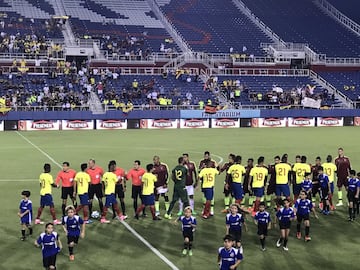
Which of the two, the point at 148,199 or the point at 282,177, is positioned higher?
the point at 282,177

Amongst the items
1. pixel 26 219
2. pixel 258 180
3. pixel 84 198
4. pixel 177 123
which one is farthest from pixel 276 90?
pixel 26 219

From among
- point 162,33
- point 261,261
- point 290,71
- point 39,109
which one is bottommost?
point 261,261

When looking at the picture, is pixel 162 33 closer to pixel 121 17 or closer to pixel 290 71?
pixel 121 17

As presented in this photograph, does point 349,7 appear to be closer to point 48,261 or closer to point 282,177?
point 282,177

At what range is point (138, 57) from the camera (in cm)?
5656

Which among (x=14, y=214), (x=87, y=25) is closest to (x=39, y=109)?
(x=87, y=25)

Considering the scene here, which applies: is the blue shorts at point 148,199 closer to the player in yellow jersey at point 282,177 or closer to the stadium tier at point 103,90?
the player in yellow jersey at point 282,177

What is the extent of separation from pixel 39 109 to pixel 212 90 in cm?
1740

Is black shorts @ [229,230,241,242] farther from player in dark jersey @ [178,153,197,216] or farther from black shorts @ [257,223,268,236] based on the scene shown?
player in dark jersey @ [178,153,197,216]

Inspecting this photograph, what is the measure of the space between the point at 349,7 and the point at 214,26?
64.2ft

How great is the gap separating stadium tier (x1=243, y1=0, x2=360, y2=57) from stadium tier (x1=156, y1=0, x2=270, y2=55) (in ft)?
10.3

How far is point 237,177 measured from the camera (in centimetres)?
1677

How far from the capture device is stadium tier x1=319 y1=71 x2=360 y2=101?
2213 inches

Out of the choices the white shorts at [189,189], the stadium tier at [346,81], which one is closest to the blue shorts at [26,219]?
the white shorts at [189,189]
